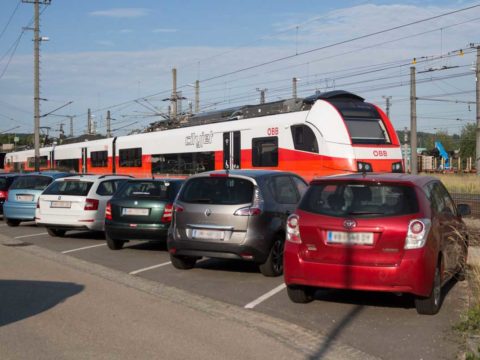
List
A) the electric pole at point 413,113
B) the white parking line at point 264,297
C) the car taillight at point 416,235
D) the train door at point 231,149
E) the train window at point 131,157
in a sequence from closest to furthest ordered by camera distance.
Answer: the car taillight at point 416,235, the white parking line at point 264,297, the train door at point 231,149, the train window at point 131,157, the electric pole at point 413,113

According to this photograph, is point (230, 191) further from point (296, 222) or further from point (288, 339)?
point (288, 339)

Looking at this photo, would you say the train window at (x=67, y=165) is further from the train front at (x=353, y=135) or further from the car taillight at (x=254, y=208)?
the car taillight at (x=254, y=208)

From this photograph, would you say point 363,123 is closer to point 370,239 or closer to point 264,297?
point 264,297

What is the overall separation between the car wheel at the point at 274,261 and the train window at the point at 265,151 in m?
10.2

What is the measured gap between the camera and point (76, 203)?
14.6m

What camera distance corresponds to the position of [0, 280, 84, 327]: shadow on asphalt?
7.23 meters

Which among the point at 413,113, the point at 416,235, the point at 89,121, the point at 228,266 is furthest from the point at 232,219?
the point at 89,121

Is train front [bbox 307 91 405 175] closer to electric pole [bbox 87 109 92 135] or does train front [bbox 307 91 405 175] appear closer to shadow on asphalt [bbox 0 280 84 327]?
shadow on asphalt [bbox 0 280 84 327]

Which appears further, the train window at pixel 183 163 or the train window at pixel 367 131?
the train window at pixel 183 163

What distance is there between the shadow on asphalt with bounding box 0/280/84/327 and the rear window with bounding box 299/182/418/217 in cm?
328

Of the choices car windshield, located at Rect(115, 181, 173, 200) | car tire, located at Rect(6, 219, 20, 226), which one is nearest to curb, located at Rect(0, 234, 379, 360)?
car windshield, located at Rect(115, 181, 173, 200)

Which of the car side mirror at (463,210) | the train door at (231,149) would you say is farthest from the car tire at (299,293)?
the train door at (231,149)

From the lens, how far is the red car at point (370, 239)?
691cm

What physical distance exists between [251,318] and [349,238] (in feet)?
4.59
